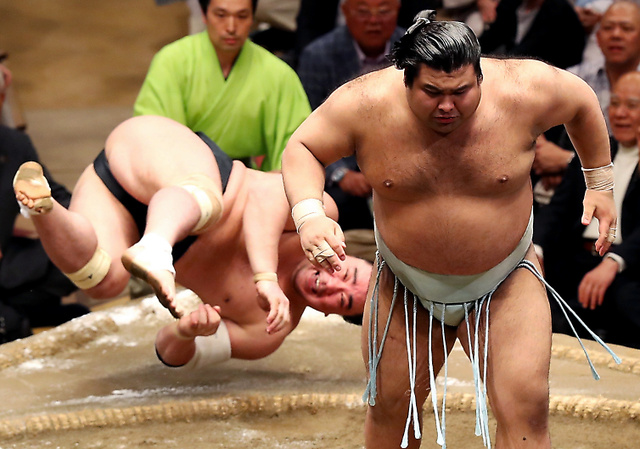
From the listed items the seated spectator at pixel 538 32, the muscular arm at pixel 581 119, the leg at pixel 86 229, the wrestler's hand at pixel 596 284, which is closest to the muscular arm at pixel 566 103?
the muscular arm at pixel 581 119

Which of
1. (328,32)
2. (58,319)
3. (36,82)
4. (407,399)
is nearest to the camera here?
(407,399)

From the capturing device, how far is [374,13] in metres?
4.08

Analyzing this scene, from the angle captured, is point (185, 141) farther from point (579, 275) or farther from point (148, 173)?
point (579, 275)

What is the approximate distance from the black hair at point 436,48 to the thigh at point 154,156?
99 cm

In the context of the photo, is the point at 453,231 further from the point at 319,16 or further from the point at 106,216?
the point at 319,16

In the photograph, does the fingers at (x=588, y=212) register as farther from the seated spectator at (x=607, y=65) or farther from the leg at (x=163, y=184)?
the seated spectator at (x=607, y=65)

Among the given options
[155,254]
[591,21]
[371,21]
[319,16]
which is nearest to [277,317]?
[155,254]

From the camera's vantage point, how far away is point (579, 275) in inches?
143

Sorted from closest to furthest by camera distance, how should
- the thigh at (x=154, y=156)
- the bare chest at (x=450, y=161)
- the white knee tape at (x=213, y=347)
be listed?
the bare chest at (x=450, y=161) → the thigh at (x=154, y=156) → the white knee tape at (x=213, y=347)

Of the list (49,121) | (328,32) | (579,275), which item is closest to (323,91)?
(328,32)

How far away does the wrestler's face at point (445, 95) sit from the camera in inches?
71.2

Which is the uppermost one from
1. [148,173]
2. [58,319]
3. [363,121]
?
[363,121]

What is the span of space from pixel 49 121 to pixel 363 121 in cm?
479

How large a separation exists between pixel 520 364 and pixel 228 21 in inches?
78.0
